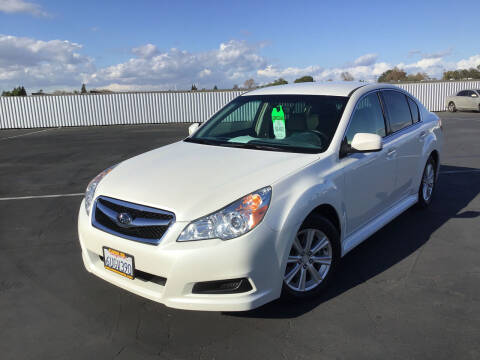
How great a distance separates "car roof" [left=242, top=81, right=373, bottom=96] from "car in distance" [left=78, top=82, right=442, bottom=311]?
15 mm

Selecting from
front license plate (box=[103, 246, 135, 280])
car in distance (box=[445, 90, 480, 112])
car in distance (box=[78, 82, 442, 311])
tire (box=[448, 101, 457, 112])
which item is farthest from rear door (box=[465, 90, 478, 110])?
front license plate (box=[103, 246, 135, 280])

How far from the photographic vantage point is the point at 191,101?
A: 3025 centimetres

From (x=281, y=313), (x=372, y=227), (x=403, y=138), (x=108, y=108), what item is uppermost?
(x=108, y=108)

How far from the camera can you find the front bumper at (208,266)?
2.71 m

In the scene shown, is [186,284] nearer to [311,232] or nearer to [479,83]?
[311,232]

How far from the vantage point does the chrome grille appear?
2828mm

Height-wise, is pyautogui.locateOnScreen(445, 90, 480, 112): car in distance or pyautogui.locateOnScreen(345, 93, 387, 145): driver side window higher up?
pyautogui.locateOnScreen(345, 93, 387, 145): driver side window

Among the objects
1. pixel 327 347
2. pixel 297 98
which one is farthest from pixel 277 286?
pixel 297 98

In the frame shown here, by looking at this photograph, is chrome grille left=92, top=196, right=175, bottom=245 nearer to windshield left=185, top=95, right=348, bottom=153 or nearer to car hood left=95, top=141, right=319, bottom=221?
car hood left=95, top=141, right=319, bottom=221

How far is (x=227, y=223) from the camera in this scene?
2764 millimetres

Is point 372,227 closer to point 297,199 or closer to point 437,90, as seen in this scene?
point 297,199

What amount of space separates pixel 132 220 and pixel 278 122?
1899mm

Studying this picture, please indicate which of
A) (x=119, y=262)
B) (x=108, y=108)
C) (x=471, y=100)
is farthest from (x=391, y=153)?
(x=108, y=108)

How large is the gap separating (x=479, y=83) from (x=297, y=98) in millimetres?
33450
